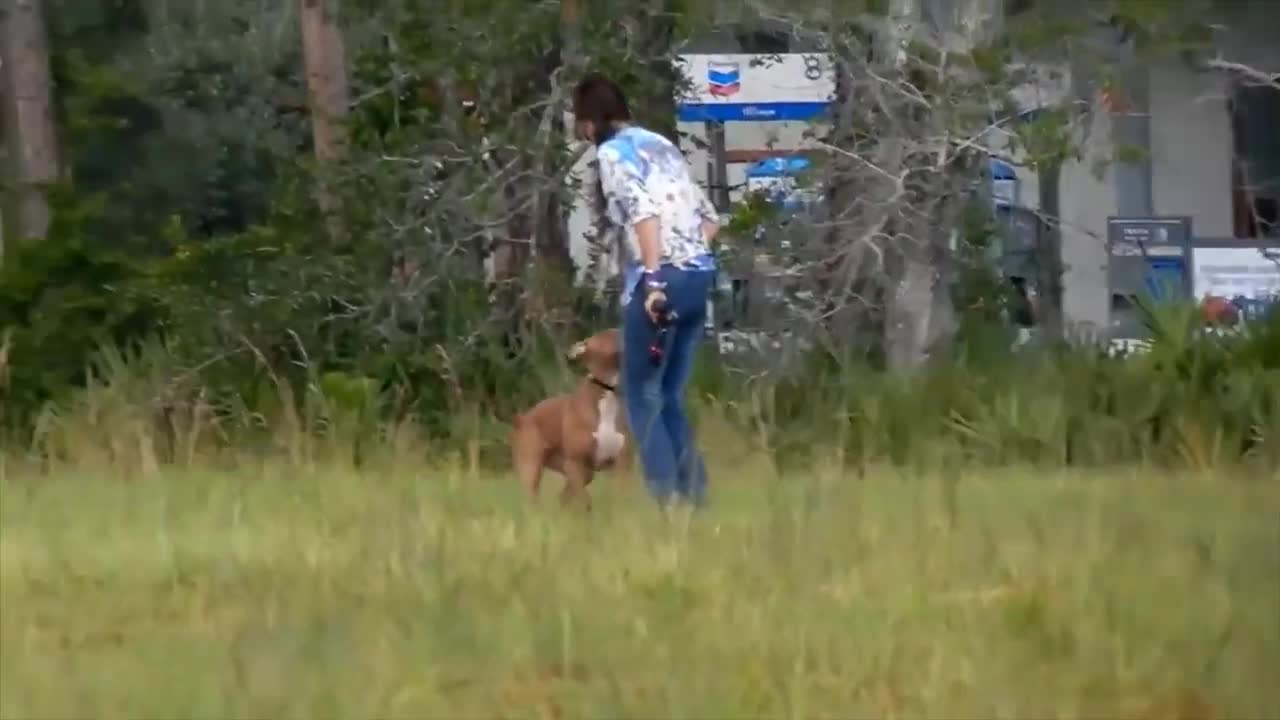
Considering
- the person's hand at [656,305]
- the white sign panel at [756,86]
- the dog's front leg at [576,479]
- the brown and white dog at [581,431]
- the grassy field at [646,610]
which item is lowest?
the grassy field at [646,610]

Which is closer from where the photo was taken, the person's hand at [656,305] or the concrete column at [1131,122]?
the person's hand at [656,305]

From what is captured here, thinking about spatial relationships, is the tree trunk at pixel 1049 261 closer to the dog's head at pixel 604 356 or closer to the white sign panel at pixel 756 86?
the white sign panel at pixel 756 86

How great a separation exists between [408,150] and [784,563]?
19.6 ft

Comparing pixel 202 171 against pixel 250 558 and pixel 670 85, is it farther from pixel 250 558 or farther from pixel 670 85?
pixel 250 558

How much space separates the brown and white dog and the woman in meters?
0.17

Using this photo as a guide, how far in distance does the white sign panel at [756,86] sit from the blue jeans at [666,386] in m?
4.16

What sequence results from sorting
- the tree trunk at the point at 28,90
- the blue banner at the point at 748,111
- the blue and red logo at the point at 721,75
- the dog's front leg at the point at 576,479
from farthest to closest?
the tree trunk at the point at 28,90 < the blue and red logo at the point at 721,75 < the blue banner at the point at 748,111 < the dog's front leg at the point at 576,479

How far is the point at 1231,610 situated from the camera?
534 centimetres

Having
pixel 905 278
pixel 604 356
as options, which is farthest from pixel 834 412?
pixel 604 356

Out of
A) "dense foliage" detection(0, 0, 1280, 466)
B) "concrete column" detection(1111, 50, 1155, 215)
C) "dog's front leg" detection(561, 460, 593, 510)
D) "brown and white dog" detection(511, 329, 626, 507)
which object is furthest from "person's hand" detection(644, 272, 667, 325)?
"concrete column" detection(1111, 50, 1155, 215)

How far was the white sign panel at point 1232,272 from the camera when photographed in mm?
13500

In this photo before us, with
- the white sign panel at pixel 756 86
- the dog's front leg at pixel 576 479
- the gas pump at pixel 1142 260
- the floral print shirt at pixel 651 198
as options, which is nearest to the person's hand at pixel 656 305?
the floral print shirt at pixel 651 198

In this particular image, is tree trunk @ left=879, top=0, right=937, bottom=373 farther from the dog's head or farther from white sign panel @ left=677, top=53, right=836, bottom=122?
the dog's head

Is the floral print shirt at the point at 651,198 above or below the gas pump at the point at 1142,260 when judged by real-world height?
above
